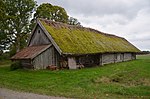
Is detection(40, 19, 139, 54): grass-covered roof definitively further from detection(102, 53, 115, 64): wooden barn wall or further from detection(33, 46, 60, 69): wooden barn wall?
detection(33, 46, 60, 69): wooden barn wall

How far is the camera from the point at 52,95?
42.2 ft

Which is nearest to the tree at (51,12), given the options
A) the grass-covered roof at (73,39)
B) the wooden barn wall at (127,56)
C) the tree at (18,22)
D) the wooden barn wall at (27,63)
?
the tree at (18,22)

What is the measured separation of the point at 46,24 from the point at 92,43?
7.74 meters

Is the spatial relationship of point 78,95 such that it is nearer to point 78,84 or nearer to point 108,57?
point 78,84

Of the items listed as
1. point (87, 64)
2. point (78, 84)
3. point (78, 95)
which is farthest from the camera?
point (87, 64)

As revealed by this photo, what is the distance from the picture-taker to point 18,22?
149ft

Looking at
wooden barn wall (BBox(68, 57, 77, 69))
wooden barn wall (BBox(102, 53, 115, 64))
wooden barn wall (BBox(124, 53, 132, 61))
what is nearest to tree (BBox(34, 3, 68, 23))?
wooden barn wall (BBox(124, 53, 132, 61))

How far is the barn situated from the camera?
2775 centimetres

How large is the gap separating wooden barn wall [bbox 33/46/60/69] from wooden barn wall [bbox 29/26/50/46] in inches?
69.6

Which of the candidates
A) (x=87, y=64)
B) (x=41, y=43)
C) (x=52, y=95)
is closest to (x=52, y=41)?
(x=41, y=43)

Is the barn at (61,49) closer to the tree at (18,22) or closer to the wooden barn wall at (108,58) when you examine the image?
the wooden barn wall at (108,58)

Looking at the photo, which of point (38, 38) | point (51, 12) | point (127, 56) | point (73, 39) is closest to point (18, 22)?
point (51, 12)

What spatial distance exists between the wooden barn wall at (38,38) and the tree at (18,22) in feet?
39.2

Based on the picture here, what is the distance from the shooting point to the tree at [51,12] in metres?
49.0
